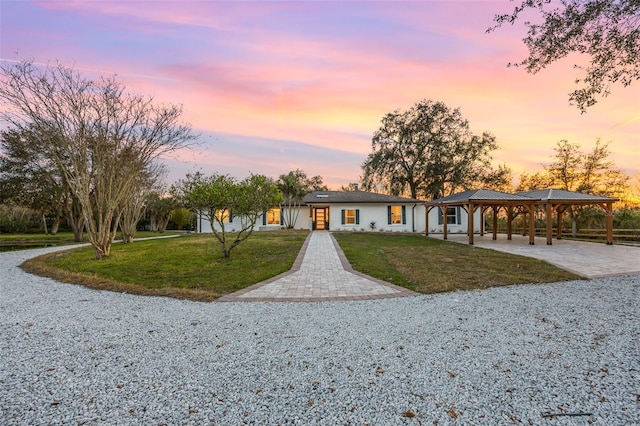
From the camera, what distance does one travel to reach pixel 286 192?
21938mm

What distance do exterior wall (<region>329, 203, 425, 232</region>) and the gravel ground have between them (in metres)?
17.3

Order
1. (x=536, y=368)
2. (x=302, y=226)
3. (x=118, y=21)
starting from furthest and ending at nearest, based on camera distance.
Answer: (x=302, y=226) → (x=118, y=21) → (x=536, y=368)

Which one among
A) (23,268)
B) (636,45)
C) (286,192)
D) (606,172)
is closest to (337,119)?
(286,192)

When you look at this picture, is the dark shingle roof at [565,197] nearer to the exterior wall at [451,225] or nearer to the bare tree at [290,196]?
the exterior wall at [451,225]

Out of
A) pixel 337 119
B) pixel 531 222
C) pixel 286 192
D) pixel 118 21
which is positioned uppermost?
pixel 118 21

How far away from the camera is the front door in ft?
76.5

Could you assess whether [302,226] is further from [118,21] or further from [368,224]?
[118,21]

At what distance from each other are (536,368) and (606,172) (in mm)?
24885

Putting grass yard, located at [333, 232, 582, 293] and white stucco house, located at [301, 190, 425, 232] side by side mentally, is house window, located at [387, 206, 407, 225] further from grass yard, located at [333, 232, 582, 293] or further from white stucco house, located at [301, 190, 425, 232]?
grass yard, located at [333, 232, 582, 293]

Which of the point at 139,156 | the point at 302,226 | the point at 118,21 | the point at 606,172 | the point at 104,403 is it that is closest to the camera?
the point at 104,403

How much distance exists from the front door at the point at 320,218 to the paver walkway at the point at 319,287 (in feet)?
47.8

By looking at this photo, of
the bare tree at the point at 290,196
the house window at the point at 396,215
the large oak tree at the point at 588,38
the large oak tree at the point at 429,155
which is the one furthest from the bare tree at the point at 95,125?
the large oak tree at the point at 429,155

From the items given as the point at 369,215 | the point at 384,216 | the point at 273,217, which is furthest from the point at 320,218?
the point at 384,216

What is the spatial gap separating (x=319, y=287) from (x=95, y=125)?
10.2m
